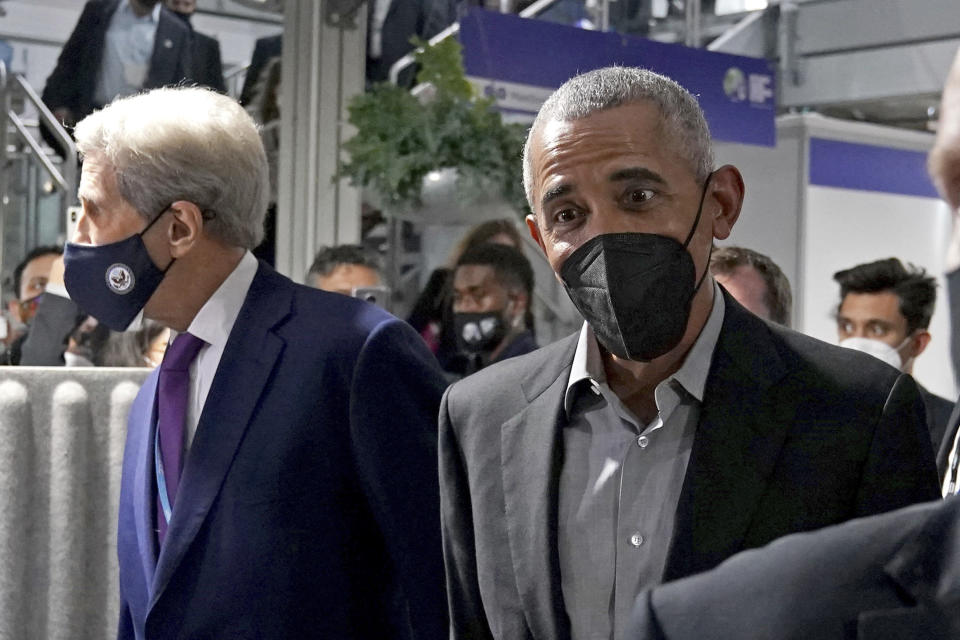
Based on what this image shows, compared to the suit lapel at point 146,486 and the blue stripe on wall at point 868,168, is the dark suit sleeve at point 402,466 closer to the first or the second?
the suit lapel at point 146,486

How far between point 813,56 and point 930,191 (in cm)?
144

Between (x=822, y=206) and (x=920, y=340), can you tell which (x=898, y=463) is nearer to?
(x=920, y=340)

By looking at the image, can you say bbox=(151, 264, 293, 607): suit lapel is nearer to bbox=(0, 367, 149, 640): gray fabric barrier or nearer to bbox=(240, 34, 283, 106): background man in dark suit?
bbox=(0, 367, 149, 640): gray fabric barrier

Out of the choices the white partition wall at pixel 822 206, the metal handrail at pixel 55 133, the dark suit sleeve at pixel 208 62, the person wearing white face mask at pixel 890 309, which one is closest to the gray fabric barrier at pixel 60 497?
Result: the person wearing white face mask at pixel 890 309

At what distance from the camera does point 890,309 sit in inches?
168

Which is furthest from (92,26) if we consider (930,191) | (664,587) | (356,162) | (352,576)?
(930,191)

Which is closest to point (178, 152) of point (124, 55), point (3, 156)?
point (124, 55)

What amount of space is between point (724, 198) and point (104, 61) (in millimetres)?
4738

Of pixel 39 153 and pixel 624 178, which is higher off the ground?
pixel 39 153

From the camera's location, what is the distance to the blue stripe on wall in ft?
28.1

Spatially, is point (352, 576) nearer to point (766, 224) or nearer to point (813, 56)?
point (766, 224)

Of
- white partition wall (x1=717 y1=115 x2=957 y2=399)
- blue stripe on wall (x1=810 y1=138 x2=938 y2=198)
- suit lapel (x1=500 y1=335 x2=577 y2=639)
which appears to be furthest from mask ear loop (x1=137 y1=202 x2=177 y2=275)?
blue stripe on wall (x1=810 y1=138 x2=938 y2=198)

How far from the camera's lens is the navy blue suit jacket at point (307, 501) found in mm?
2076

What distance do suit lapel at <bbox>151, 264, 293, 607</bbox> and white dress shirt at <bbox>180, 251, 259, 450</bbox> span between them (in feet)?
0.13
